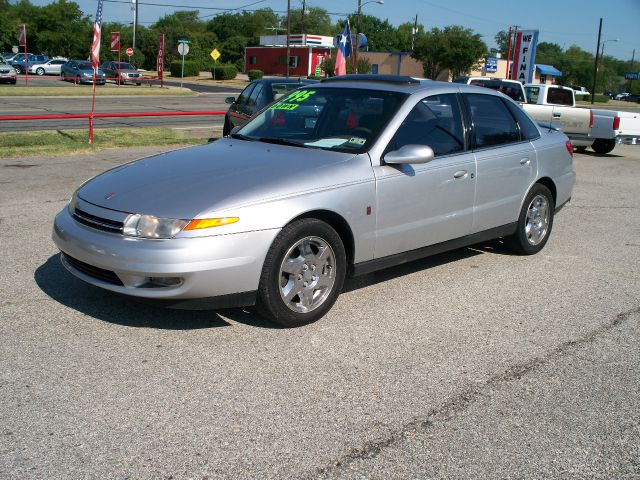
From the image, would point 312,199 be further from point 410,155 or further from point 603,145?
point 603,145

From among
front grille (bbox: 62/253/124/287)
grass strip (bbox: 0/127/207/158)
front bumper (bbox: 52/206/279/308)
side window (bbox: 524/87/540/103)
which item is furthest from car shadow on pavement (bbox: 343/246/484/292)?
side window (bbox: 524/87/540/103)

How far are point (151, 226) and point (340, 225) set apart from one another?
4.48ft

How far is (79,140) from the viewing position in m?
14.8

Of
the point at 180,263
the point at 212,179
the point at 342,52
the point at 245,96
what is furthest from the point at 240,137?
the point at 342,52

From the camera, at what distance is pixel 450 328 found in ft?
16.1

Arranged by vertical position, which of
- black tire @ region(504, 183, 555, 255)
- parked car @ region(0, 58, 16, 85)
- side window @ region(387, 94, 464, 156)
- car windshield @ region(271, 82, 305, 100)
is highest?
parked car @ region(0, 58, 16, 85)

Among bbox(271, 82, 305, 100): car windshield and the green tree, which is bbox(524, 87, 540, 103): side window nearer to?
bbox(271, 82, 305, 100): car windshield

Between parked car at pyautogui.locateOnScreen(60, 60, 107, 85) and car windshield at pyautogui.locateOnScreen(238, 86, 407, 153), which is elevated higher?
parked car at pyautogui.locateOnScreen(60, 60, 107, 85)

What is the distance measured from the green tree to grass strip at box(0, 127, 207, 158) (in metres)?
50.0

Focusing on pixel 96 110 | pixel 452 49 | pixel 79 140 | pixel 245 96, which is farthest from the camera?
pixel 452 49

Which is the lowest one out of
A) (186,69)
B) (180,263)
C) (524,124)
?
(180,263)

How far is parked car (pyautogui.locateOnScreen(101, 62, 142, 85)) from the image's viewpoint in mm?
46125

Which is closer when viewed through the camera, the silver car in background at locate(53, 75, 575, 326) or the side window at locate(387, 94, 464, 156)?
the silver car in background at locate(53, 75, 575, 326)

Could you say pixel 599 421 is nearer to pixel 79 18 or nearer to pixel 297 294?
pixel 297 294
